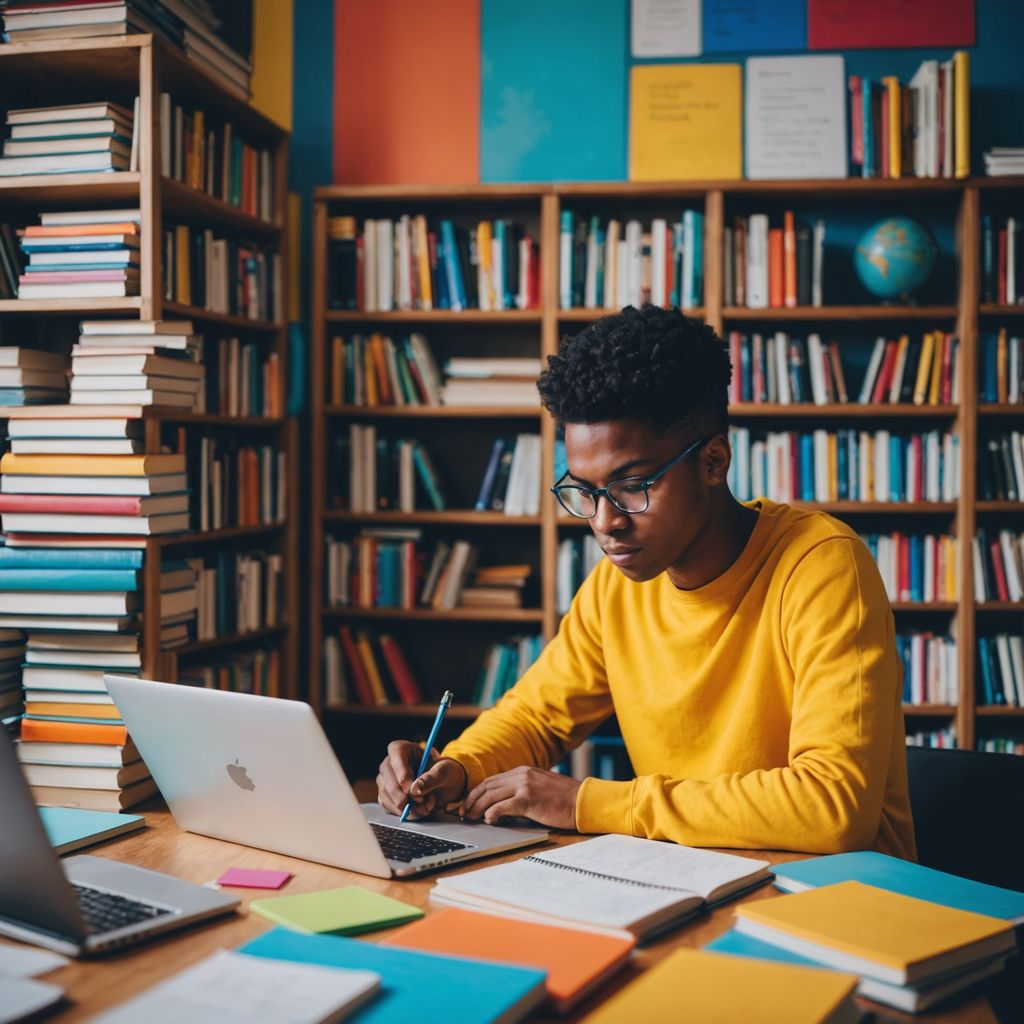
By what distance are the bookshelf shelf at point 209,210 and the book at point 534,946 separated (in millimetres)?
2026

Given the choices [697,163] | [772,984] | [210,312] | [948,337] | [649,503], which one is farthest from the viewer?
[697,163]

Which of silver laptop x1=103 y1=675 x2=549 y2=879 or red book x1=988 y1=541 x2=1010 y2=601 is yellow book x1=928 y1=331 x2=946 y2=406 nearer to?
red book x1=988 y1=541 x2=1010 y2=601

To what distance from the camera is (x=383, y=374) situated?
343 centimetres

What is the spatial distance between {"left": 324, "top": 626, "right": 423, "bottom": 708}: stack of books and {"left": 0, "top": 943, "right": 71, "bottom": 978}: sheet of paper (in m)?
2.44

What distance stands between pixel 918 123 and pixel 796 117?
0.38 meters

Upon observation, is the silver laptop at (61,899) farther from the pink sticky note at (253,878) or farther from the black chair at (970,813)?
the black chair at (970,813)

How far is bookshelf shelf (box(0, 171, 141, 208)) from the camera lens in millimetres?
2486

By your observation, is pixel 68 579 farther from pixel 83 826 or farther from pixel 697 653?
pixel 697 653

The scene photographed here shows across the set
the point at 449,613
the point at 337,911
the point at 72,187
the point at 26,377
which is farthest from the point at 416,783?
the point at 449,613

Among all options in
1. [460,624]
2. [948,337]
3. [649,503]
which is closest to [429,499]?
[460,624]

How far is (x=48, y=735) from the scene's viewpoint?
2.30 m

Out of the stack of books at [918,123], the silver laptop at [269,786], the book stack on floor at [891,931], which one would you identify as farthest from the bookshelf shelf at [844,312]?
the book stack on floor at [891,931]

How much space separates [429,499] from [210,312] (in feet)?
3.14

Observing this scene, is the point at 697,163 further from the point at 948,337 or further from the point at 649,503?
the point at 649,503
